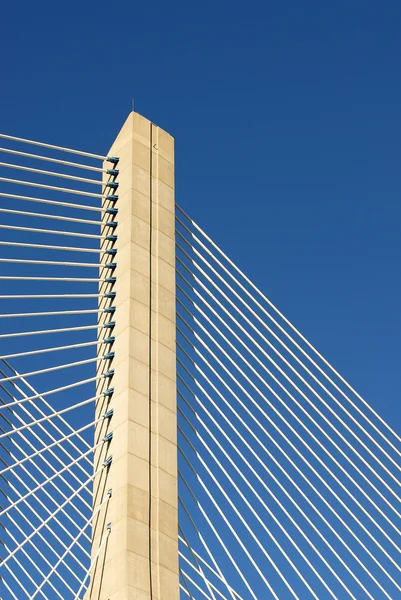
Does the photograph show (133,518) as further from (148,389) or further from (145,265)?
(145,265)

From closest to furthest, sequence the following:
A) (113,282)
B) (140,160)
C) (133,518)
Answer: (133,518) < (113,282) < (140,160)

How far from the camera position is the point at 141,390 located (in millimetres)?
18297

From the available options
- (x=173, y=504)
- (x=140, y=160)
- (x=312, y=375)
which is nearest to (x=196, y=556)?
(x=173, y=504)

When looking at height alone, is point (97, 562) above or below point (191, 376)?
below

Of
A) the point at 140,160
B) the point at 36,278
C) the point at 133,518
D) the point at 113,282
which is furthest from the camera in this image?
the point at 140,160

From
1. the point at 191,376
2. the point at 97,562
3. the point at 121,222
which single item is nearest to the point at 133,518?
the point at 97,562

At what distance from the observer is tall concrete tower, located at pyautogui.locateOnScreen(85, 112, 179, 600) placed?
16781 millimetres

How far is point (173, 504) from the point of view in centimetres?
1784

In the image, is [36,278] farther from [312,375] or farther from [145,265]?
[312,375]

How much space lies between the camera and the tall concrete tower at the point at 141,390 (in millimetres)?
16781

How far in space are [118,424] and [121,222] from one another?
421cm

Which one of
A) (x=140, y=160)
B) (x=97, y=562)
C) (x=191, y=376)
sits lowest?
(x=97, y=562)

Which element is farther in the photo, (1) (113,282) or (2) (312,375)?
(2) (312,375)

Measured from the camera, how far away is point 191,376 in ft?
67.4
